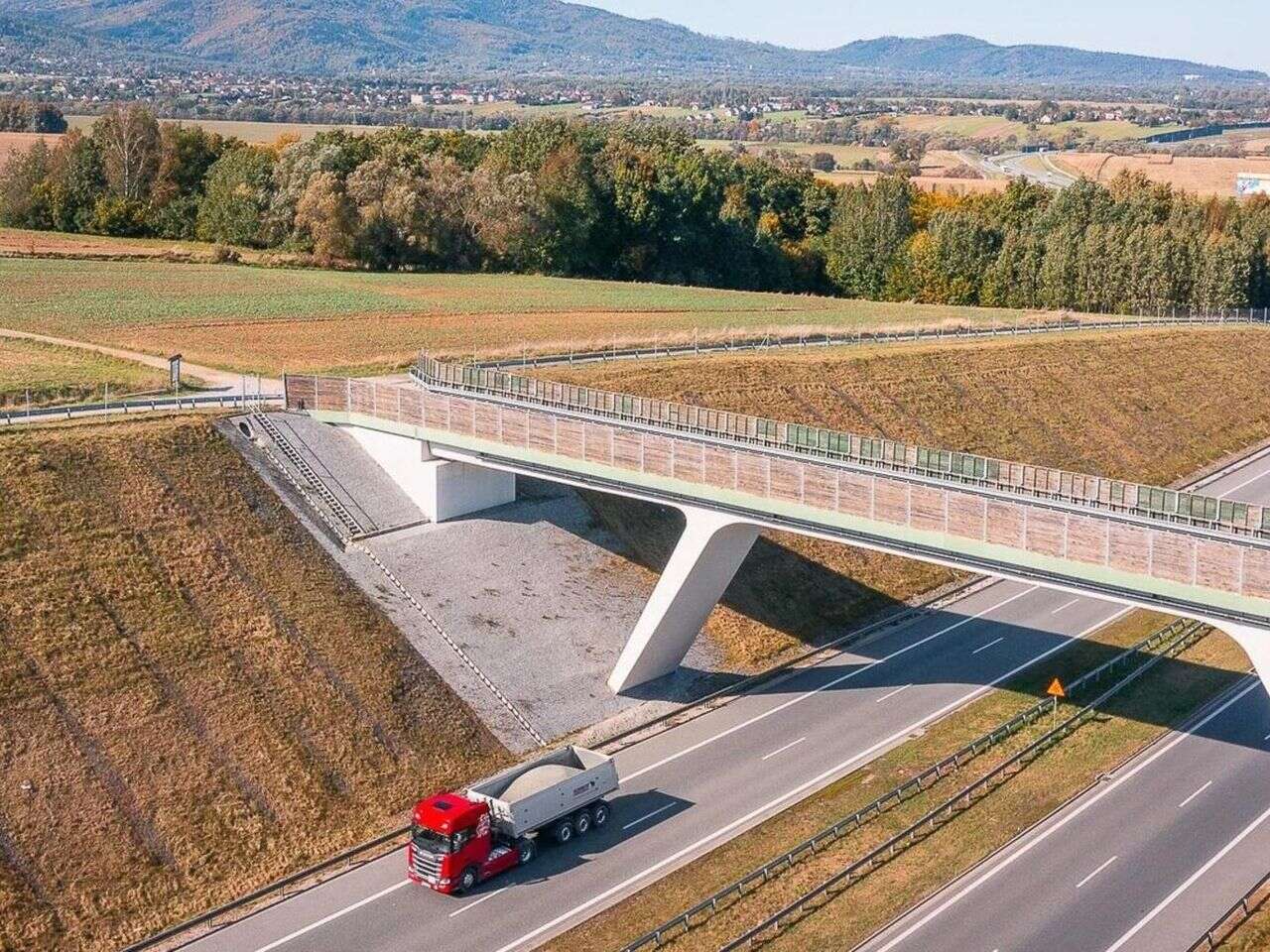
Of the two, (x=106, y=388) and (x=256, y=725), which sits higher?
(x=106, y=388)

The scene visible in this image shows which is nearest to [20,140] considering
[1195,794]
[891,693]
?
[891,693]

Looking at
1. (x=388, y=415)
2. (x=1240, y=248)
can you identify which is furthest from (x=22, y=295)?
(x=1240, y=248)

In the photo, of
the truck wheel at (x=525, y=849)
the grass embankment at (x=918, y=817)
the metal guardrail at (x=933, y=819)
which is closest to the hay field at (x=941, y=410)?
the grass embankment at (x=918, y=817)

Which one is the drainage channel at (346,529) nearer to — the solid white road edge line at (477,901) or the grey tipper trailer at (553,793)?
the grey tipper trailer at (553,793)

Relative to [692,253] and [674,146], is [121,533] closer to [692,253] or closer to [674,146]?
[692,253]

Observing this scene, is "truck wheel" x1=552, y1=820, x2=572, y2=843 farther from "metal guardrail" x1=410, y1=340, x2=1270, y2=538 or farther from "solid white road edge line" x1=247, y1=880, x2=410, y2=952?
"metal guardrail" x1=410, y1=340, x2=1270, y2=538

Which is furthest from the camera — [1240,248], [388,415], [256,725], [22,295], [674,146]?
[674,146]

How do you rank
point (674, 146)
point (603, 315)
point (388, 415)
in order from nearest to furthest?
point (388, 415) → point (603, 315) → point (674, 146)

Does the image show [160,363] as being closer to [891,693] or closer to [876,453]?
[891,693]
